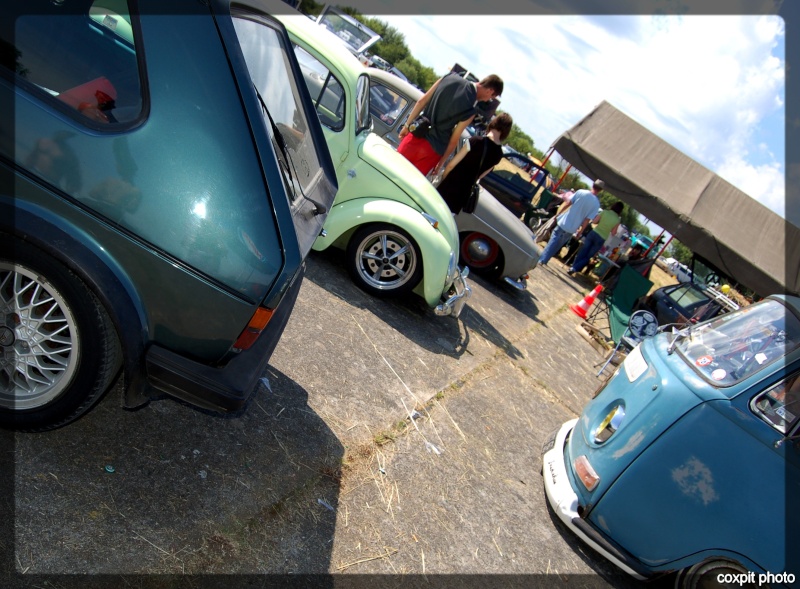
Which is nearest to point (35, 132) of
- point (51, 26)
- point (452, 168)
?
point (51, 26)

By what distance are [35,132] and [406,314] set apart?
4087mm

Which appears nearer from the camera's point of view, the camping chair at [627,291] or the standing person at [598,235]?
the camping chair at [627,291]

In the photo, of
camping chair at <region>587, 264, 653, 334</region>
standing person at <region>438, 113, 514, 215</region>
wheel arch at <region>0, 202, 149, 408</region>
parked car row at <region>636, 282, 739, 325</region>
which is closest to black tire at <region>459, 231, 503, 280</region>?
standing person at <region>438, 113, 514, 215</region>

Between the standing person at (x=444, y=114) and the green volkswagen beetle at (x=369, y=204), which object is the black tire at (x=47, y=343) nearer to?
the green volkswagen beetle at (x=369, y=204)

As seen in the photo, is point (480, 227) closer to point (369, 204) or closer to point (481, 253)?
point (481, 253)

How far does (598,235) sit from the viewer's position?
45.2 ft

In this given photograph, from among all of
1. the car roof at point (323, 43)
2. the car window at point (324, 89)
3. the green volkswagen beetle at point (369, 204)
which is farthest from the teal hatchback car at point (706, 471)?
the car roof at point (323, 43)

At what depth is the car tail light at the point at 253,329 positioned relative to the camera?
2613 millimetres

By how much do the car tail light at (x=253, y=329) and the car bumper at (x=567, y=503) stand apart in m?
2.41

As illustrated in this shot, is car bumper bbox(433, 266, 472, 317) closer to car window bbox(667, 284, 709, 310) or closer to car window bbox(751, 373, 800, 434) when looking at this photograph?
car window bbox(751, 373, 800, 434)

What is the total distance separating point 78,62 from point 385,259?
137 inches

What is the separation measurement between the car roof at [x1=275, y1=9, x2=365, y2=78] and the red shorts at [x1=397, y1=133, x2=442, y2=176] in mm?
1447

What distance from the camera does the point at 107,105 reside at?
7.96ft

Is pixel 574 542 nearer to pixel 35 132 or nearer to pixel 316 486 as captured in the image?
pixel 316 486
